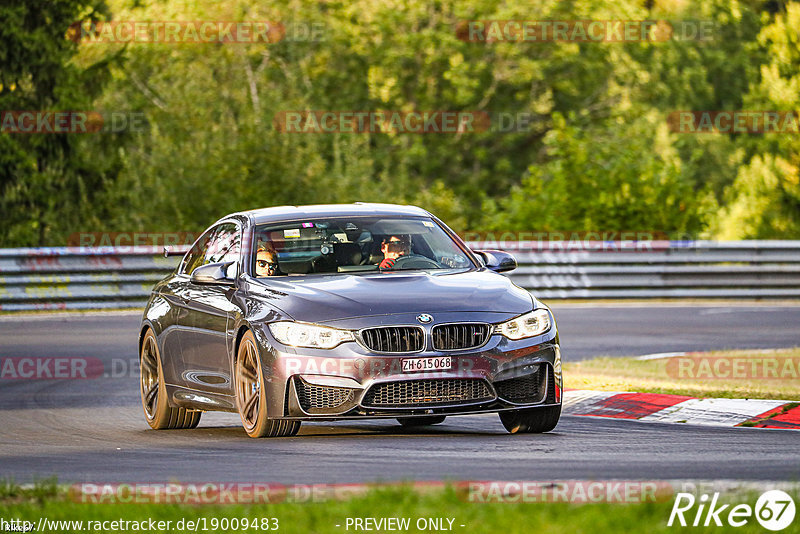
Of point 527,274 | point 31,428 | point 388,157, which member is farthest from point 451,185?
point 31,428

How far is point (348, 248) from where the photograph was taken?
A: 11234 mm

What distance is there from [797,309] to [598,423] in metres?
14.9

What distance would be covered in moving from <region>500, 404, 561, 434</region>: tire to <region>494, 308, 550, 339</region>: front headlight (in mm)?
560

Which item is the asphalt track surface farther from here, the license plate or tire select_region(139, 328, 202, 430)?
the license plate

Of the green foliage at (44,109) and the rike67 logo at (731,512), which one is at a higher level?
the rike67 logo at (731,512)

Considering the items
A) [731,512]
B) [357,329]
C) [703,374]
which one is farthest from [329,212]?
[731,512]

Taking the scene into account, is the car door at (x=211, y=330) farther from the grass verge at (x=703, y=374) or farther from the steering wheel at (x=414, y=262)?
the grass verge at (x=703, y=374)

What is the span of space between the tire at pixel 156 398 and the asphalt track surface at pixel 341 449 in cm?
20

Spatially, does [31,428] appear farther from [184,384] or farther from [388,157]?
[388,157]

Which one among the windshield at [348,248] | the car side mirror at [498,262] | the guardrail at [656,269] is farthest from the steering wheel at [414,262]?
the guardrail at [656,269]

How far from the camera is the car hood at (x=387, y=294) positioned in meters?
10.1

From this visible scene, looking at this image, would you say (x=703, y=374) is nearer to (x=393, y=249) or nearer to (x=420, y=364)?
(x=393, y=249)

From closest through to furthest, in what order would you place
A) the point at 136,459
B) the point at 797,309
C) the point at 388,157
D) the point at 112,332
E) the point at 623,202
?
the point at 136,459
the point at 112,332
the point at 797,309
the point at 623,202
the point at 388,157

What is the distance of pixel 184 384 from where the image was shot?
11789 mm
